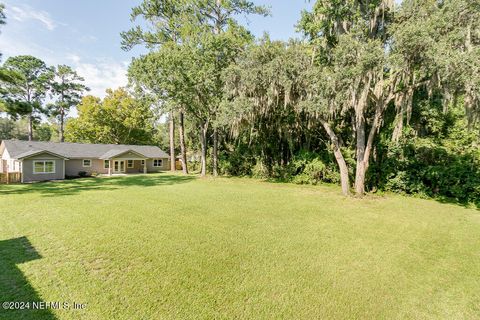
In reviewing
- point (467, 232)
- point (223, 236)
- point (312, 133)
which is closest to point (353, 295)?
point (223, 236)

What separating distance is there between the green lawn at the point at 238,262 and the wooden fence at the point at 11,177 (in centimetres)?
897

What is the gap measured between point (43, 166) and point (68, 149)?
11.5 feet

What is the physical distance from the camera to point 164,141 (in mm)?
33625

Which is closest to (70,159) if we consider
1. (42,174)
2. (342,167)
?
(42,174)

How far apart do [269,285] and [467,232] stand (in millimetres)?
6289

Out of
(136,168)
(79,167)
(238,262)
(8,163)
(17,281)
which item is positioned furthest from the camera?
(136,168)

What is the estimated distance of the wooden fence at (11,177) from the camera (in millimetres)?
13766

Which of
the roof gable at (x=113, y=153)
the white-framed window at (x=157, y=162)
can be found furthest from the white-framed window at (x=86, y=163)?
the white-framed window at (x=157, y=162)

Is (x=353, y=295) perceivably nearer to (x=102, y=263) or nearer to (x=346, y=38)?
(x=102, y=263)

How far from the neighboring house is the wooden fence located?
219 millimetres

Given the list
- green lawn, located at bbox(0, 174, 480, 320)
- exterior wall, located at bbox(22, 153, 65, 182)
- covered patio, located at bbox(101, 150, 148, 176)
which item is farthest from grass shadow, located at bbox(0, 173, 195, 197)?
covered patio, located at bbox(101, 150, 148, 176)

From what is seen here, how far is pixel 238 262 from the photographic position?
419 cm

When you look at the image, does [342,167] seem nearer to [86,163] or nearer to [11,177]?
[11,177]

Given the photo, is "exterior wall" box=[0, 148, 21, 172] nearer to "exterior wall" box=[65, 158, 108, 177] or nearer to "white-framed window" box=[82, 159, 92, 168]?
"exterior wall" box=[65, 158, 108, 177]
